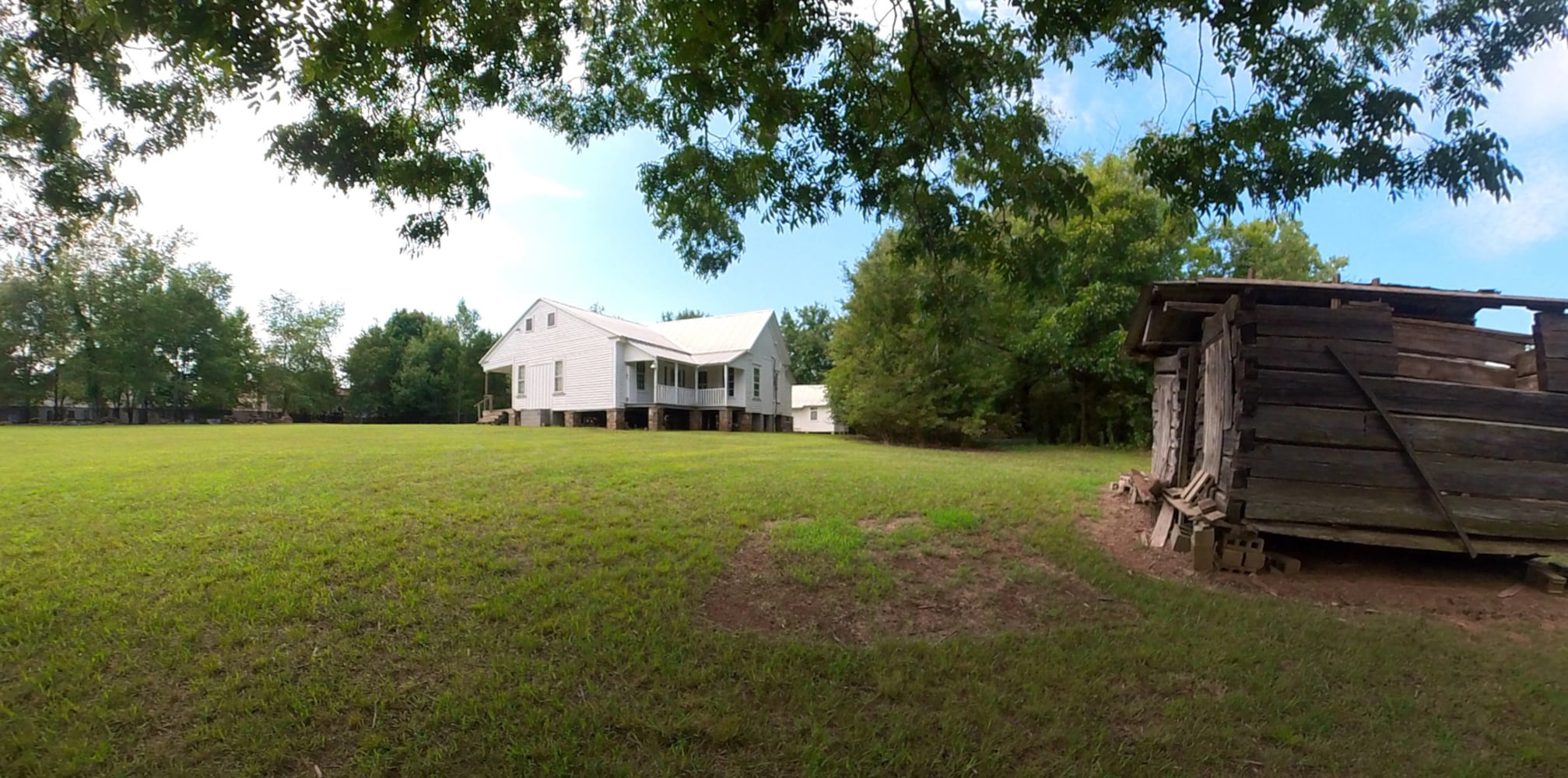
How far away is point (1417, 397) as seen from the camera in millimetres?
6508

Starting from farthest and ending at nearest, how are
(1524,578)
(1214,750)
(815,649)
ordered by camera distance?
(1524,578) < (815,649) < (1214,750)

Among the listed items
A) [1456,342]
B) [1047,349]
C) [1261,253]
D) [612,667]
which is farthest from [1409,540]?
[1261,253]

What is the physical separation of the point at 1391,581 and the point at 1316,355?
2.31 meters

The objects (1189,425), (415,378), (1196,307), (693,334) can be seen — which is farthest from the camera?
(415,378)

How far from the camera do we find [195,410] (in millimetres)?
39469

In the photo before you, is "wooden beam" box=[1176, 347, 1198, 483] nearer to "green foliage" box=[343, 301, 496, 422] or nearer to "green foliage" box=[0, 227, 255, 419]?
"green foliage" box=[0, 227, 255, 419]

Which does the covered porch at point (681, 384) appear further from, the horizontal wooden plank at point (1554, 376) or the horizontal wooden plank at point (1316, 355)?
the horizontal wooden plank at point (1554, 376)

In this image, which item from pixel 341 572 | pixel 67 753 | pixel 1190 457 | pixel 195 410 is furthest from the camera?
pixel 195 410

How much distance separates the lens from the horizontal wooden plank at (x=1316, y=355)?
21.4 feet

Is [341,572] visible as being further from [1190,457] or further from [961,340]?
[1190,457]

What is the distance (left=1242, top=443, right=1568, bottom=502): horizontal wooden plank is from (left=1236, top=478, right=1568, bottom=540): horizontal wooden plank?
→ 0.26 ft

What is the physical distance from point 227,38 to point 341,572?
145 inches

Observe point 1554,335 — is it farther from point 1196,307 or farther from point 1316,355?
point 1196,307

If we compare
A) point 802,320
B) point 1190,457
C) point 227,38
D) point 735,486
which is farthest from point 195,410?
point 1190,457
